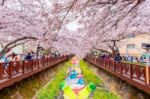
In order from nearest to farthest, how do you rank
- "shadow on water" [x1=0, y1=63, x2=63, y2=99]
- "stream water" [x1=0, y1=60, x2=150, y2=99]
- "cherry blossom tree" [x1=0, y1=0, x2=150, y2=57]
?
"cherry blossom tree" [x1=0, y1=0, x2=150, y2=57] < "stream water" [x1=0, y1=60, x2=150, y2=99] < "shadow on water" [x1=0, y1=63, x2=63, y2=99]

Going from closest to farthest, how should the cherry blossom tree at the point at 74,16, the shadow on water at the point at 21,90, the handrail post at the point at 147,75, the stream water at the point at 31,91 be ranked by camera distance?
the cherry blossom tree at the point at 74,16, the handrail post at the point at 147,75, the stream water at the point at 31,91, the shadow on water at the point at 21,90

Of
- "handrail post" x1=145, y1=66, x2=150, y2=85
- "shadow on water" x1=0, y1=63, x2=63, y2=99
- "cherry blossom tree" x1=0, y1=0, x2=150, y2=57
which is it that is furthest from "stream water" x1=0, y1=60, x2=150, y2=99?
"cherry blossom tree" x1=0, y1=0, x2=150, y2=57

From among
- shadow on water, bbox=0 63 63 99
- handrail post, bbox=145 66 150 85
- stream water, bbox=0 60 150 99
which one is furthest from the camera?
shadow on water, bbox=0 63 63 99

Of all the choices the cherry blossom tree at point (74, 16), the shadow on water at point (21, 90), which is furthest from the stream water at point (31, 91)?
the cherry blossom tree at point (74, 16)

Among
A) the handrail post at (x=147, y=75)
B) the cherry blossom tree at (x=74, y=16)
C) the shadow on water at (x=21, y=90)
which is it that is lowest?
the shadow on water at (x=21, y=90)

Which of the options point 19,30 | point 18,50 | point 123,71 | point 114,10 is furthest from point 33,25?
point 18,50

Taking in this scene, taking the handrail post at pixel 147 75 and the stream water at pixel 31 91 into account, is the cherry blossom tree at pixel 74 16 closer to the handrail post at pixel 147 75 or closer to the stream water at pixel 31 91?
the handrail post at pixel 147 75

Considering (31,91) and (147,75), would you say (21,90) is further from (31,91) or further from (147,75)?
(147,75)

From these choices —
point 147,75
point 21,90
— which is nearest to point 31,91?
point 21,90

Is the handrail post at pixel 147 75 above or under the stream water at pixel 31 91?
above

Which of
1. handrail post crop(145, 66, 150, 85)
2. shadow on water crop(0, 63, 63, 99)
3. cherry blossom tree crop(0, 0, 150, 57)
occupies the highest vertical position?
cherry blossom tree crop(0, 0, 150, 57)

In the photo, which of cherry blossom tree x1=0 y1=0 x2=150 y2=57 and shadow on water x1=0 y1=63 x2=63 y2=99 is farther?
shadow on water x1=0 y1=63 x2=63 y2=99

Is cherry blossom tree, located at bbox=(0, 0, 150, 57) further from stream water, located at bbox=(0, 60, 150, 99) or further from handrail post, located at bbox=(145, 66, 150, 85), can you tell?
stream water, located at bbox=(0, 60, 150, 99)

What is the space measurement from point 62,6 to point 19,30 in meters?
11.6
